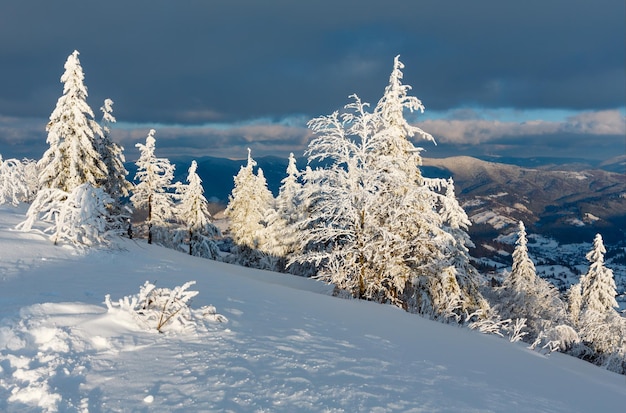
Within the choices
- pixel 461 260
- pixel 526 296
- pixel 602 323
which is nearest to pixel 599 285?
pixel 602 323

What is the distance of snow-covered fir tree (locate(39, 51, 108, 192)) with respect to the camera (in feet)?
71.3

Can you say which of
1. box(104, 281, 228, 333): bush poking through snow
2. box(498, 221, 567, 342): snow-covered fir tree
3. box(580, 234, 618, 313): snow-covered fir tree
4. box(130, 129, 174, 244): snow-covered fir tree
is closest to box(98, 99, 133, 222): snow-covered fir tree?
box(130, 129, 174, 244): snow-covered fir tree

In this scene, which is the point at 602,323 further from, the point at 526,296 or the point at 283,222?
the point at 283,222

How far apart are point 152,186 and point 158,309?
90.5ft

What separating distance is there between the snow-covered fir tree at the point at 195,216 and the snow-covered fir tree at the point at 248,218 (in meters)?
2.48

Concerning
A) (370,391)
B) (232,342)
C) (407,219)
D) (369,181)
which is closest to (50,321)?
(232,342)

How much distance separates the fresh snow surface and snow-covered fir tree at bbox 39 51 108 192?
52.5 feet

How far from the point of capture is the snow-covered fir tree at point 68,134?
21719 mm

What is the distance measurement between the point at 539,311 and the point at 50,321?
122 feet

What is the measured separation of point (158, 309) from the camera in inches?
215

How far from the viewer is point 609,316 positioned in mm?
30281

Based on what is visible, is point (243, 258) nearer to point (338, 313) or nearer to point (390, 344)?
point (338, 313)

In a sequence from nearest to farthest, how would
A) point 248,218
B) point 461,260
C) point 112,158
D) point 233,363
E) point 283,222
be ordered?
point 233,363, point 461,260, point 112,158, point 283,222, point 248,218

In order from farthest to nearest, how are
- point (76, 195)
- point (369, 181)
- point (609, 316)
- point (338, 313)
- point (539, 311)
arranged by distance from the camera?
point (539, 311), point (609, 316), point (369, 181), point (76, 195), point (338, 313)
